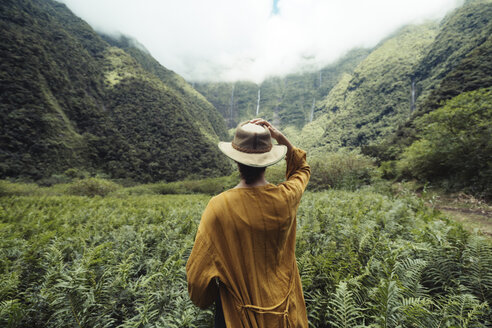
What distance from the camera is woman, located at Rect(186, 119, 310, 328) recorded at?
4.26 ft

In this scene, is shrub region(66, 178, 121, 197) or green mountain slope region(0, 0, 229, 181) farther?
green mountain slope region(0, 0, 229, 181)

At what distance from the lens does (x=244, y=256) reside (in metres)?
1.36

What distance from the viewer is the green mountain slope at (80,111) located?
49594mm

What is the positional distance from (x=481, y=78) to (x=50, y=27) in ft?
415

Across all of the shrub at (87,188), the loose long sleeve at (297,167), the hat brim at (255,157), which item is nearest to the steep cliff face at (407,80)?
the loose long sleeve at (297,167)

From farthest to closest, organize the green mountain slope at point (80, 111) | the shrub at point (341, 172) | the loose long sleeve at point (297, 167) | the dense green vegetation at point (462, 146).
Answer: the green mountain slope at point (80, 111)
the shrub at point (341, 172)
the dense green vegetation at point (462, 146)
the loose long sleeve at point (297, 167)

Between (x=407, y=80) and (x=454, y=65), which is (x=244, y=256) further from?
(x=407, y=80)

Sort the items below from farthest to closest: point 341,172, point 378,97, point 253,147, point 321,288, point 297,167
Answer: point 378,97 < point 341,172 < point 321,288 < point 297,167 < point 253,147

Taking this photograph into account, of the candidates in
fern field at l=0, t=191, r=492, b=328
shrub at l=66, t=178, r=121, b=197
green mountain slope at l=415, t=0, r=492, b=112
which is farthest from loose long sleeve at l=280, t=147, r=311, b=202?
green mountain slope at l=415, t=0, r=492, b=112

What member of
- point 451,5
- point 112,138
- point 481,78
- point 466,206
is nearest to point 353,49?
point 451,5

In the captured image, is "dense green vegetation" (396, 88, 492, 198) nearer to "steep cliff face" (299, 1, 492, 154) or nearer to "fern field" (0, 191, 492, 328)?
"fern field" (0, 191, 492, 328)

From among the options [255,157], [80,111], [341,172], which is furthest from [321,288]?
[80,111]

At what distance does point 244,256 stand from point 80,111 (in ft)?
292

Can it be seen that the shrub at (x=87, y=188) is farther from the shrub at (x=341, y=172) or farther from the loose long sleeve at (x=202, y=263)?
the loose long sleeve at (x=202, y=263)
